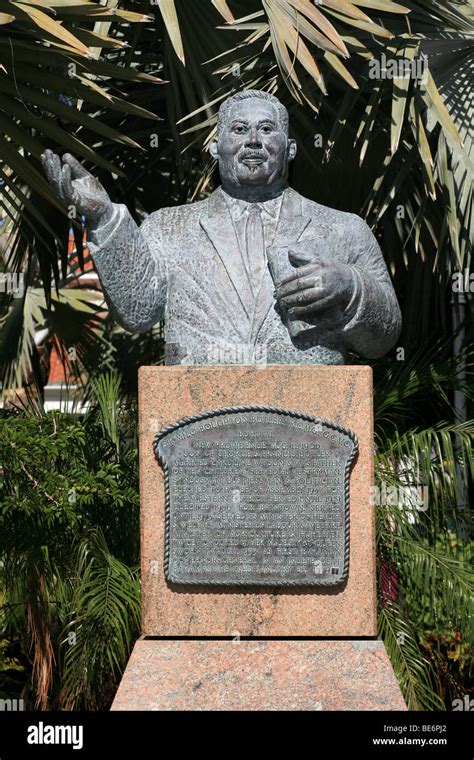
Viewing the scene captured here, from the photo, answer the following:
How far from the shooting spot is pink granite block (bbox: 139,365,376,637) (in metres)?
4.88

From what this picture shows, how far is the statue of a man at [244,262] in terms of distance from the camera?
4.86 meters

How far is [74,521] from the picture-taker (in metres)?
6.90

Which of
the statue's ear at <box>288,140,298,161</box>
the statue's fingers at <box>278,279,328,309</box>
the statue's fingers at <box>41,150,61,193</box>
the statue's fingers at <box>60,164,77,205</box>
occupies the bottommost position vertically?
the statue's fingers at <box>278,279,328,309</box>

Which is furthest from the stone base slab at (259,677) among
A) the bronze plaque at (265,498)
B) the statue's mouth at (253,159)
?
the statue's mouth at (253,159)

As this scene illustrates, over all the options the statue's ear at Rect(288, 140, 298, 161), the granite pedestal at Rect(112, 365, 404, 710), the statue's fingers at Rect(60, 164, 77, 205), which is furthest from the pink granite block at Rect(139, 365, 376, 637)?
the statue's ear at Rect(288, 140, 298, 161)

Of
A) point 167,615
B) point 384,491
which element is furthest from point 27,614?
point 167,615

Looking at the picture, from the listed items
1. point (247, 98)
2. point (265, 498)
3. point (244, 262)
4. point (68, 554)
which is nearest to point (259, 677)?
point (265, 498)

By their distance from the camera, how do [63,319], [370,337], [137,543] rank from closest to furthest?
[370,337] < [137,543] < [63,319]

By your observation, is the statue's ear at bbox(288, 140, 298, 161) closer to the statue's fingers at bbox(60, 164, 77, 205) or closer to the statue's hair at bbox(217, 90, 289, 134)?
the statue's hair at bbox(217, 90, 289, 134)

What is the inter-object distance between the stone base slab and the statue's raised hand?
168 centimetres

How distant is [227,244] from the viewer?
16.8ft

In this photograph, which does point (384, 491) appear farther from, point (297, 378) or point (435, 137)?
→ point (297, 378)

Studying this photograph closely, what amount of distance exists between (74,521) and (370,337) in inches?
99.1

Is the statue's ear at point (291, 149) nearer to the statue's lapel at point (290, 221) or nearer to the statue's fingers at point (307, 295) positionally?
the statue's lapel at point (290, 221)
